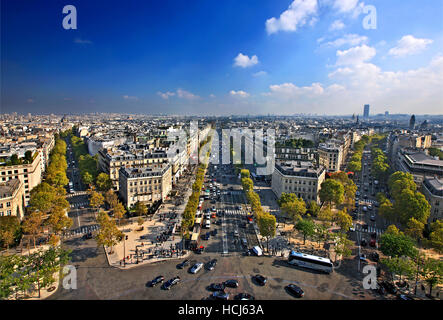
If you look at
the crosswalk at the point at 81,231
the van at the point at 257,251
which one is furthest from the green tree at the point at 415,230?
the crosswalk at the point at 81,231

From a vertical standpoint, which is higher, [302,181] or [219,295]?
[302,181]

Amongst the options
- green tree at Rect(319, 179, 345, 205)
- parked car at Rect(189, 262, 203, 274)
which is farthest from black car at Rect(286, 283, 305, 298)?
green tree at Rect(319, 179, 345, 205)

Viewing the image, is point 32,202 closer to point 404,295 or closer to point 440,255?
point 404,295

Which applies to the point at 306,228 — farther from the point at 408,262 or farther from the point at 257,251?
the point at 408,262

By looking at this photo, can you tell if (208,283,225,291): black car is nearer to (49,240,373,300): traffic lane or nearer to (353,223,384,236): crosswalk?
(49,240,373,300): traffic lane

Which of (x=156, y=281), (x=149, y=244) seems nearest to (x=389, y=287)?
(x=156, y=281)
